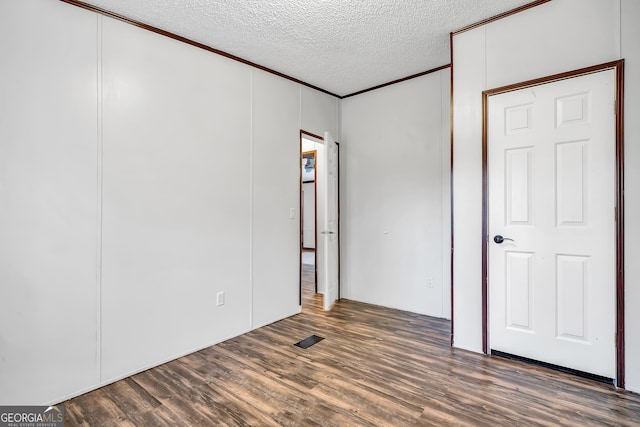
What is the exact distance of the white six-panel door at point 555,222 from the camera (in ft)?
7.32

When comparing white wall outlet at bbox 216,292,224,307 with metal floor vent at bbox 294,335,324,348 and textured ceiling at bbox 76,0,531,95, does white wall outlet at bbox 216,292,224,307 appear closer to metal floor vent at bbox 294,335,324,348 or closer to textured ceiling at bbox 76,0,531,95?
metal floor vent at bbox 294,335,324,348

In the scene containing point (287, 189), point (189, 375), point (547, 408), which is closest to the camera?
point (547, 408)

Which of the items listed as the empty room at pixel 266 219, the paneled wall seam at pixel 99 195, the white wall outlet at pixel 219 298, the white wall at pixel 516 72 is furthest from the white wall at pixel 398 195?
the paneled wall seam at pixel 99 195

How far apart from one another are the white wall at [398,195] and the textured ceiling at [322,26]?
528 millimetres

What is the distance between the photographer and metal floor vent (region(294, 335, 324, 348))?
2.94 meters

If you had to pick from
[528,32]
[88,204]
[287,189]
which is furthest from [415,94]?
[88,204]

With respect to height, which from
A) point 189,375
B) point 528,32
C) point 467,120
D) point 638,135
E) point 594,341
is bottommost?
point 189,375

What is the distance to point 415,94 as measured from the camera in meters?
3.76

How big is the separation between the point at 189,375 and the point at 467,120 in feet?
10.3

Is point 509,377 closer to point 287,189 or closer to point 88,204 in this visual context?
point 287,189

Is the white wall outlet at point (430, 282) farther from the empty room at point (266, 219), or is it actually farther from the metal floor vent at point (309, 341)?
the metal floor vent at point (309, 341)

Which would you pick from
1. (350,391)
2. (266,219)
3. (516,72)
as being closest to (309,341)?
(350,391)

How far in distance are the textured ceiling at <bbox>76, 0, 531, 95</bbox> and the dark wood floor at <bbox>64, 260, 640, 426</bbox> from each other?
2815mm

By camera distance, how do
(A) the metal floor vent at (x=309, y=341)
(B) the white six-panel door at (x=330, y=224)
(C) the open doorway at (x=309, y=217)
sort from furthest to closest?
1. (C) the open doorway at (x=309, y=217)
2. (B) the white six-panel door at (x=330, y=224)
3. (A) the metal floor vent at (x=309, y=341)
